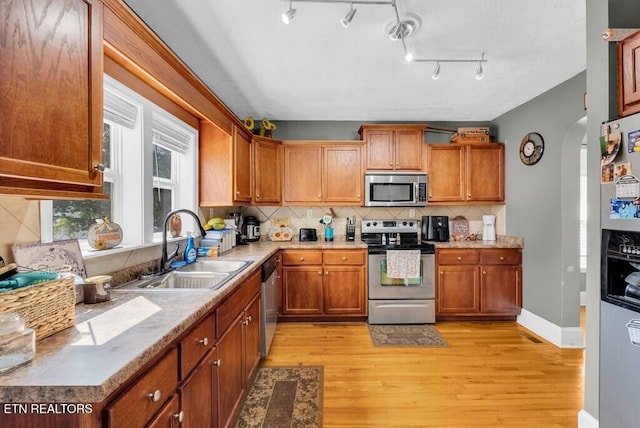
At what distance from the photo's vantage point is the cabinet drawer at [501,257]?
3.29 m

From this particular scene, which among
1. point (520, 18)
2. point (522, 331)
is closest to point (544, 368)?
point (522, 331)

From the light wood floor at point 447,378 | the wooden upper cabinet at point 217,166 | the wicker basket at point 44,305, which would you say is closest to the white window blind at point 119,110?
the wooden upper cabinet at point 217,166

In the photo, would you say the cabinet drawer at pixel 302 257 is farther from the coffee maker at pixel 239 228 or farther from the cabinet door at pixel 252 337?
the cabinet door at pixel 252 337

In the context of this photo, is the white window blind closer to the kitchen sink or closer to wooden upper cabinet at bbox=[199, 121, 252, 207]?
wooden upper cabinet at bbox=[199, 121, 252, 207]

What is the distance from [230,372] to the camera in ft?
5.26

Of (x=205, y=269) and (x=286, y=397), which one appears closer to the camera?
(x=286, y=397)

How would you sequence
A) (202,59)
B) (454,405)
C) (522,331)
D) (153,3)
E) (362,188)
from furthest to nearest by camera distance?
(362,188), (522,331), (202,59), (454,405), (153,3)

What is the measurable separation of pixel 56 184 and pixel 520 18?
2.58 m

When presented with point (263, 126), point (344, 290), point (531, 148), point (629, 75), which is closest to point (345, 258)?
point (344, 290)

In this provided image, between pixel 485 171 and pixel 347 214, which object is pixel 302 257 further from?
pixel 485 171

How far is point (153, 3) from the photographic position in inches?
65.3

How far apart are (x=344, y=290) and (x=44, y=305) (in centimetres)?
273

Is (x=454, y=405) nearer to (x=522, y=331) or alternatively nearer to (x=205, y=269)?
(x=522, y=331)

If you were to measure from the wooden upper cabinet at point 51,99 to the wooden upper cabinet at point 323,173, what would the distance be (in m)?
2.60
